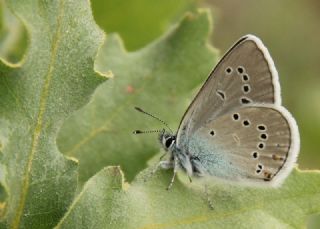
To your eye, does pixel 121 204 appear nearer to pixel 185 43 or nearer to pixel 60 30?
pixel 60 30

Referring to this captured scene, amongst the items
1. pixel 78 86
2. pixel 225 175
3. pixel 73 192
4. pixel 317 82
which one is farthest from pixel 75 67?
pixel 317 82

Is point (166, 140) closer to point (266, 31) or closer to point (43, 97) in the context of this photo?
point (43, 97)

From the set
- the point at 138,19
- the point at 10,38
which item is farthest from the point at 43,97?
the point at 138,19

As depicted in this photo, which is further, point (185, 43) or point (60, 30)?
point (185, 43)

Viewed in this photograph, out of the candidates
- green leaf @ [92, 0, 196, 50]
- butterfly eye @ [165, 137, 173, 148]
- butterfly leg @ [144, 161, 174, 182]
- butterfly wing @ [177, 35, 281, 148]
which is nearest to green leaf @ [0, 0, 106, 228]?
butterfly leg @ [144, 161, 174, 182]

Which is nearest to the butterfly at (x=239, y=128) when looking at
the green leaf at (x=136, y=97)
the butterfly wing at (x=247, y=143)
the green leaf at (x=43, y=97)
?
the butterfly wing at (x=247, y=143)

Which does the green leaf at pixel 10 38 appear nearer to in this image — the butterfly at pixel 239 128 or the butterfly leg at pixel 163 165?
the butterfly at pixel 239 128

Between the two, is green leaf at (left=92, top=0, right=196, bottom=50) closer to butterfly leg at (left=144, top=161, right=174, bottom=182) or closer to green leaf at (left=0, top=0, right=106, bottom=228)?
butterfly leg at (left=144, top=161, right=174, bottom=182)
